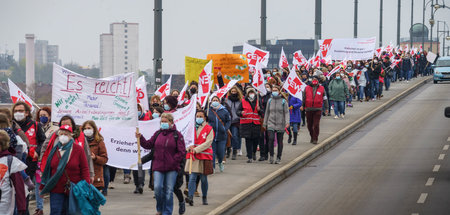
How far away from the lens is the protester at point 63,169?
446 inches

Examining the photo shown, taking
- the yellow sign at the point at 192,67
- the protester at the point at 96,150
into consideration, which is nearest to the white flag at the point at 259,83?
the yellow sign at the point at 192,67

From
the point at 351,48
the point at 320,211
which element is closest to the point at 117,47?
the point at 351,48

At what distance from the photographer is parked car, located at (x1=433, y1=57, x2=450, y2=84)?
179ft

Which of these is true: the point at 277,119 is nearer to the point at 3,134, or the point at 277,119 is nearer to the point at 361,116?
the point at 3,134

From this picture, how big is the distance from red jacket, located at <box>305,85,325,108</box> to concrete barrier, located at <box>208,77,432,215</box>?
1.07 m

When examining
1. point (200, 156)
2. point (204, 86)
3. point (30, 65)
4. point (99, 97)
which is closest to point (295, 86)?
point (204, 86)

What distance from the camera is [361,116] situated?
A: 104ft

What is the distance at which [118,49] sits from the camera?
467 feet

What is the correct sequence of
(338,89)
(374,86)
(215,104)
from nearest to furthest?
(215,104) → (338,89) → (374,86)

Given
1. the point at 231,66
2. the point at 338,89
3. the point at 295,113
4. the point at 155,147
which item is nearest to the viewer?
the point at 155,147

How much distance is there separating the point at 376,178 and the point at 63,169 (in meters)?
9.13

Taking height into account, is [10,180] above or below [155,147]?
below

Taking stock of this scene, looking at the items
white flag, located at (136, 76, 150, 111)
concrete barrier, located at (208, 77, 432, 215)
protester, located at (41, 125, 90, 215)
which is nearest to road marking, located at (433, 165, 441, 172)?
concrete barrier, located at (208, 77, 432, 215)

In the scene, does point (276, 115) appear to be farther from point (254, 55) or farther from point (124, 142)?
point (254, 55)
